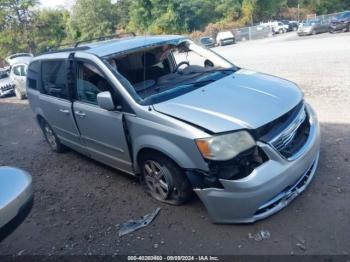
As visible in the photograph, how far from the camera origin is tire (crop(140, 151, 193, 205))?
11.7 feet

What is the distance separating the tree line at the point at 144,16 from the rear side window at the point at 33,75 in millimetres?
44369

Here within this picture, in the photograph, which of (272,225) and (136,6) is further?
(136,6)

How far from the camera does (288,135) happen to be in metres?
3.35

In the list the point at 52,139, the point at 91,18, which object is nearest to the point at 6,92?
the point at 52,139

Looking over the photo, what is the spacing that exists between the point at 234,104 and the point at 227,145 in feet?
1.78

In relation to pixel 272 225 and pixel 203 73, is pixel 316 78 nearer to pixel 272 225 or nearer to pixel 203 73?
pixel 203 73

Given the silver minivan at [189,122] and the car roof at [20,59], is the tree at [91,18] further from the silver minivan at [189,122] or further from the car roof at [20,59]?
the silver minivan at [189,122]

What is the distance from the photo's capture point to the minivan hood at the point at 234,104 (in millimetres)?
3191

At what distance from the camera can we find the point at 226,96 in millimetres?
3631

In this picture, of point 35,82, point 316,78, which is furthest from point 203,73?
point 316,78

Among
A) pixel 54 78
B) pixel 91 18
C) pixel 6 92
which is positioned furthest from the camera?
pixel 91 18

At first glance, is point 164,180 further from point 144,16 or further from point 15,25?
point 144,16

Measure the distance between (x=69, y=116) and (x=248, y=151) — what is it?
281cm

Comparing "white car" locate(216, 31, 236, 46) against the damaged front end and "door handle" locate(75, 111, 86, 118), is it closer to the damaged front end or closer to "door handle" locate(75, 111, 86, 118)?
"door handle" locate(75, 111, 86, 118)
